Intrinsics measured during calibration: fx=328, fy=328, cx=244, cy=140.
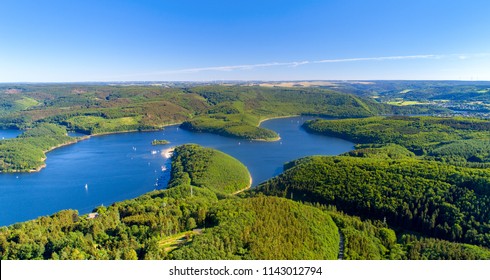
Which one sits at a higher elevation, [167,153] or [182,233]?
[182,233]

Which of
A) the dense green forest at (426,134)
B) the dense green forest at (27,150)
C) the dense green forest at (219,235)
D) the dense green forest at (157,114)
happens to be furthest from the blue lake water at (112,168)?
the dense green forest at (219,235)

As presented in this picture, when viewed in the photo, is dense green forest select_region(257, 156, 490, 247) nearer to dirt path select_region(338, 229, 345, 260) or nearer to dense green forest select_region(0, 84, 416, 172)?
dirt path select_region(338, 229, 345, 260)

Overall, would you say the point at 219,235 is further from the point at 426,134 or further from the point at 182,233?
the point at 426,134

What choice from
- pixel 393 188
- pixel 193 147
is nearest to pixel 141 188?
pixel 193 147

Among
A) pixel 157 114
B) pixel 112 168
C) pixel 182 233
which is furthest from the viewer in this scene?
pixel 157 114

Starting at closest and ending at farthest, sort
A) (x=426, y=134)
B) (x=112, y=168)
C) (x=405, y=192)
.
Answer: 1. (x=405, y=192)
2. (x=112, y=168)
3. (x=426, y=134)

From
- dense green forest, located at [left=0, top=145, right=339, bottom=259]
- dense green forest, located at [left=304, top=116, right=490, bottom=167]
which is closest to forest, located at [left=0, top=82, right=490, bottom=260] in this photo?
dense green forest, located at [left=0, top=145, right=339, bottom=259]

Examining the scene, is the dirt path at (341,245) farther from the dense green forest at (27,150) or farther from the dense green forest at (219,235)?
the dense green forest at (27,150)

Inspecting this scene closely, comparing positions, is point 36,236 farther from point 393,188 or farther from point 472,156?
point 472,156

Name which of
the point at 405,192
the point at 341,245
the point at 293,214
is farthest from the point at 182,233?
the point at 405,192
